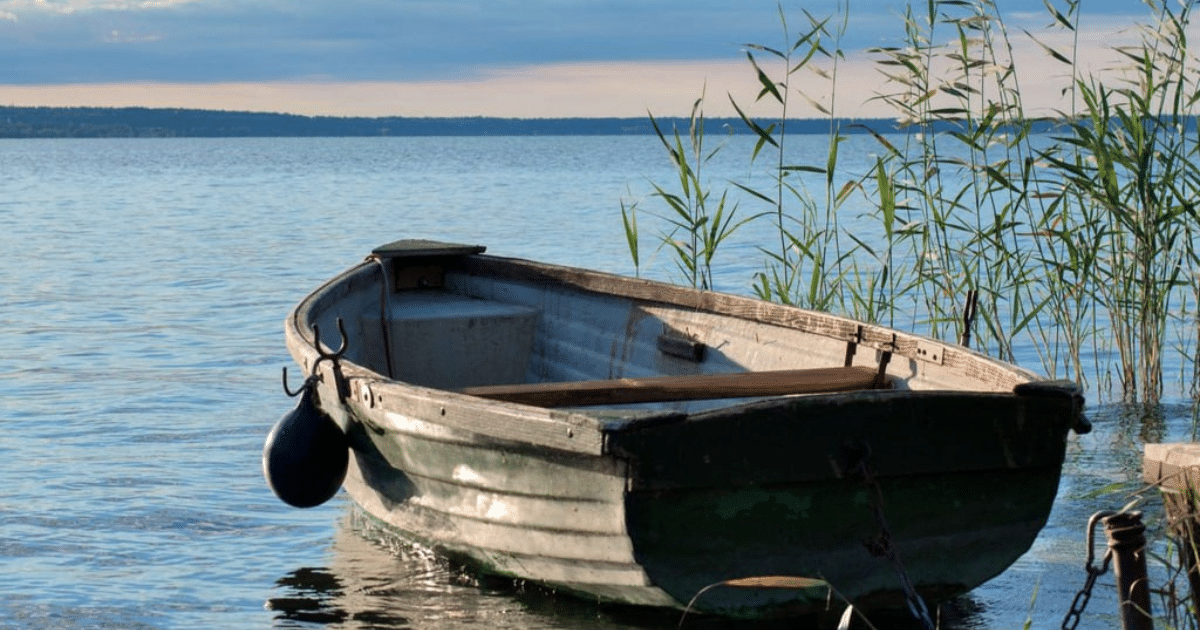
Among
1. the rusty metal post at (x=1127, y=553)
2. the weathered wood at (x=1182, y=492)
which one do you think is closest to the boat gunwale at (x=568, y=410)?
the weathered wood at (x=1182, y=492)

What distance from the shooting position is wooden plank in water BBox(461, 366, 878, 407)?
5.32 meters

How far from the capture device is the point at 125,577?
20.5ft

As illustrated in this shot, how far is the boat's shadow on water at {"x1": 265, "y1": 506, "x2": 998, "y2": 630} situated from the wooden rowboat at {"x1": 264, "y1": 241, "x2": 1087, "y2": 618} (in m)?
0.24

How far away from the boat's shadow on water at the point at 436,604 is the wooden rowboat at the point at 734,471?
0.78ft

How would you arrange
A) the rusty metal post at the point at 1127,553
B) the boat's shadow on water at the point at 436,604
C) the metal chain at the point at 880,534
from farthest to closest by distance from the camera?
the boat's shadow on water at the point at 436,604, the metal chain at the point at 880,534, the rusty metal post at the point at 1127,553

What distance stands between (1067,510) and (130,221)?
95.5ft

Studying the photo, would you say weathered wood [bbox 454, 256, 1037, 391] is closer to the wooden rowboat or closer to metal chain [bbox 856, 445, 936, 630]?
the wooden rowboat

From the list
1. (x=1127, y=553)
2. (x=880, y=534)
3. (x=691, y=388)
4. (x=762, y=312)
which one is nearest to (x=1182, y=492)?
(x=880, y=534)

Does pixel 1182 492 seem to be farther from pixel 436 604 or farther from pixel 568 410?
pixel 436 604

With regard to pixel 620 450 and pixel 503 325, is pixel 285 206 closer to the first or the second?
pixel 503 325

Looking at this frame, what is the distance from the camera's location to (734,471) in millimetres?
4172

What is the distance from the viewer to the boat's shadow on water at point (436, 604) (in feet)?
16.2

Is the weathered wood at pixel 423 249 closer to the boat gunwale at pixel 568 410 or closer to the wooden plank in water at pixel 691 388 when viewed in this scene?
the boat gunwale at pixel 568 410

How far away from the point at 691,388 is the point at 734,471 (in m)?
1.19
